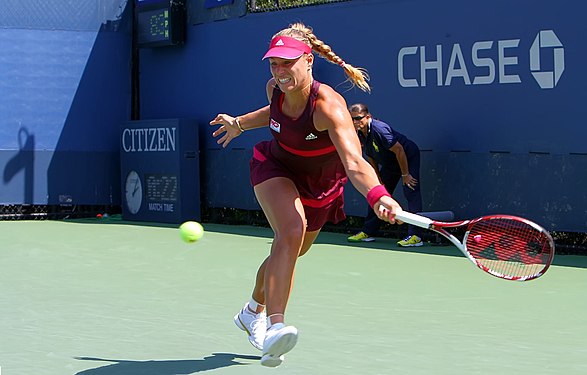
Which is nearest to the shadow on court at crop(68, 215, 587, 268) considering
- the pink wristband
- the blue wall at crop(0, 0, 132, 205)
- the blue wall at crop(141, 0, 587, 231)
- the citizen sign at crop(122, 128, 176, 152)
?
the blue wall at crop(141, 0, 587, 231)

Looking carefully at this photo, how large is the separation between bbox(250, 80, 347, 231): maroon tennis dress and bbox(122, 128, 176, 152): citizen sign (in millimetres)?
7926

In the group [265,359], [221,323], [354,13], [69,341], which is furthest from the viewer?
[354,13]

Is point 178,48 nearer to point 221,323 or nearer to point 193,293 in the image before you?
point 193,293

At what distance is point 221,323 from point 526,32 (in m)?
4.72

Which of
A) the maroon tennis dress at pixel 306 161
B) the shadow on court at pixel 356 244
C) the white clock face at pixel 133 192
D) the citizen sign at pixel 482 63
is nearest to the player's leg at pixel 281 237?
the maroon tennis dress at pixel 306 161

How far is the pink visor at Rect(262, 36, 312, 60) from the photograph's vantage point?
190 inches

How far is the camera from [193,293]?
7398mm

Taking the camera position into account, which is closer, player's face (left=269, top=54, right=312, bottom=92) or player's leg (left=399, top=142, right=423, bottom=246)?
player's face (left=269, top=54, right=312, bottom=92)

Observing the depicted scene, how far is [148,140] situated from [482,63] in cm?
509

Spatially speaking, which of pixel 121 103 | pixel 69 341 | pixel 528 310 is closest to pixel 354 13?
pixel 121 103

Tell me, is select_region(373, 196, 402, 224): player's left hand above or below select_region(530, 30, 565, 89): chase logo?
below

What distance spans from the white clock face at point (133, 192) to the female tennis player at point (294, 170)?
8.27 m

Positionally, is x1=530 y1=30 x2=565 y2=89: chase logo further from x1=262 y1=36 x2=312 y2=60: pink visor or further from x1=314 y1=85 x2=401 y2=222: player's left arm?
x1=262 y1=36 x2=312 y2=60: pink visor

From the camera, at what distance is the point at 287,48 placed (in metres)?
4.88
